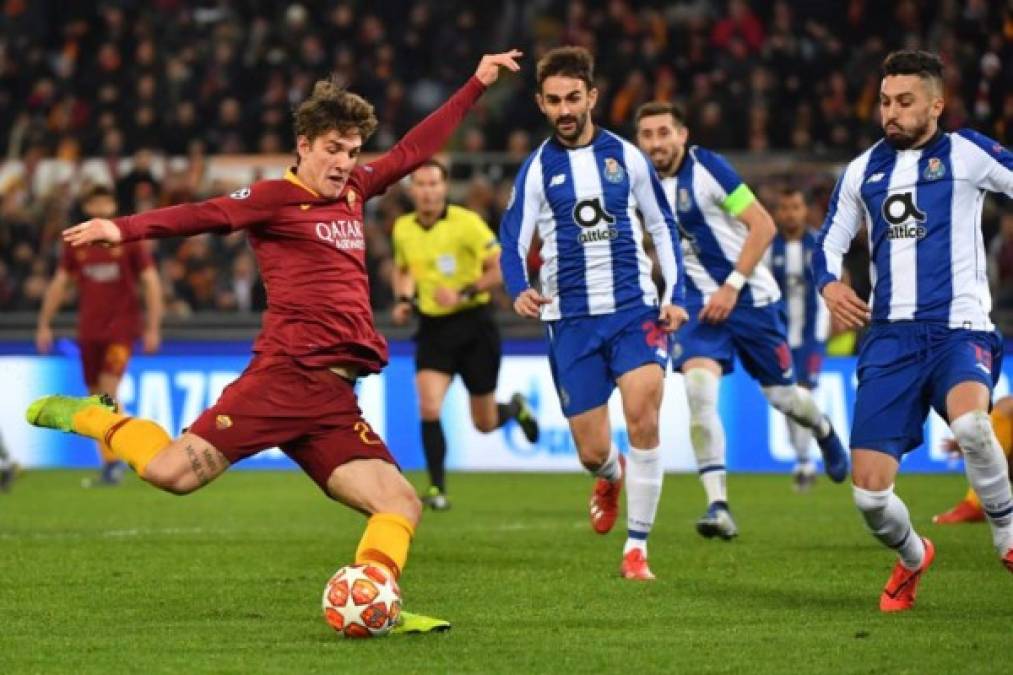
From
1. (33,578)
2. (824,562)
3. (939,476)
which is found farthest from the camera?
(939,476)

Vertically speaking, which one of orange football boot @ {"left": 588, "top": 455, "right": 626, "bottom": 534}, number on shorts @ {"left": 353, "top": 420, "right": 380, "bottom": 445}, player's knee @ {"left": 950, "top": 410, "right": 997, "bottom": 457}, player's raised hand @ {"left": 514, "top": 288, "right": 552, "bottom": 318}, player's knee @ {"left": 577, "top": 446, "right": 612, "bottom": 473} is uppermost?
player's raised hand @ {"left": 514, "top": 288, "right": 552, "bottom": 318}

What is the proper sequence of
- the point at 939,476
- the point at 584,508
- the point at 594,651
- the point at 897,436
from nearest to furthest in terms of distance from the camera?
the point at 594,651, the point at 897,436, the point at 584,508, the point at 939,476

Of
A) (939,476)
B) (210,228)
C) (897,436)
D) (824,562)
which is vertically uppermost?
(210,228)

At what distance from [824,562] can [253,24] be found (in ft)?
54.1

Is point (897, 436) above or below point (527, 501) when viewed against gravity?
above

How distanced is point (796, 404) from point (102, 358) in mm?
6723

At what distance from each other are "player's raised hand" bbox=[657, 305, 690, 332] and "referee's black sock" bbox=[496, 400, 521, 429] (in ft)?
15.8

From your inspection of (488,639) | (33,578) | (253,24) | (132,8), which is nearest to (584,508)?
(33,578)

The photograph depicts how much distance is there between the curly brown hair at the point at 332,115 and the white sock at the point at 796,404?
15.7 feet

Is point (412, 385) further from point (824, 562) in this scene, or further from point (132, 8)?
point (132, 8)

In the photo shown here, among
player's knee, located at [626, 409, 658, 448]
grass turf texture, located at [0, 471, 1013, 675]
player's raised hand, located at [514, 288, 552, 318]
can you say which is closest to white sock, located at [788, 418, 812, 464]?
grass turf texture, located at [0, 471, 1013, 675]

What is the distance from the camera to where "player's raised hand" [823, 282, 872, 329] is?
7797 mm

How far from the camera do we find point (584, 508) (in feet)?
44.8

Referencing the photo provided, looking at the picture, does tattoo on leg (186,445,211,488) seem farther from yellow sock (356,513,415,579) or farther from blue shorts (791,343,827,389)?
blue shorts (791,343,827,389)
